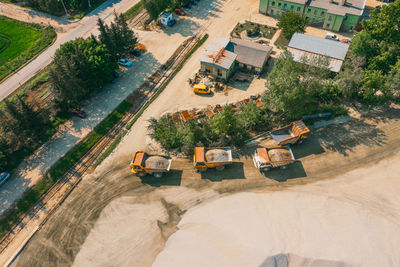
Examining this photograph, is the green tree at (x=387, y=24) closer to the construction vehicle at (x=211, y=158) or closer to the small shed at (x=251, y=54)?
the small shed at (x=251, y=54)

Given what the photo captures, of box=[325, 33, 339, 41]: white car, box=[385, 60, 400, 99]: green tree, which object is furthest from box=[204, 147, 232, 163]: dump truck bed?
box=[325, 33, 339, 41]: white car

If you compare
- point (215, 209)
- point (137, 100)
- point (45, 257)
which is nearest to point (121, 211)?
point (45, 257)

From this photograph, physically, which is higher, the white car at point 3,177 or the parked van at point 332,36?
the parked van at point 332,36

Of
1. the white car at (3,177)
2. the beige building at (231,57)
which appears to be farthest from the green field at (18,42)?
the beige building at (231,57)

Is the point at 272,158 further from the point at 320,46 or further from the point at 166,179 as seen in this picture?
the point at 320,46

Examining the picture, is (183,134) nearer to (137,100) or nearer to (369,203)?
(137,100)

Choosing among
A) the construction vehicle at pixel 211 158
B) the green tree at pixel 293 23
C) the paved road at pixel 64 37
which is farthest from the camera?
the green tree at pixel 293 23

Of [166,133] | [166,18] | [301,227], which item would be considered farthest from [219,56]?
[301,227]
